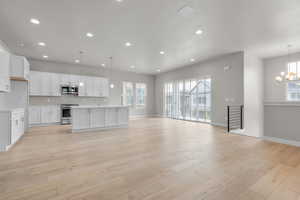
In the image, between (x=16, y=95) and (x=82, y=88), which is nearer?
(x=16, y=95)

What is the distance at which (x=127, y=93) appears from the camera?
9.69 meters

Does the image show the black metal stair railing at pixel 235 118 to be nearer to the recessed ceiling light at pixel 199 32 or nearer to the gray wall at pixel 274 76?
the gray wall at pixel 274 76

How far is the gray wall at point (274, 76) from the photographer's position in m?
6.28

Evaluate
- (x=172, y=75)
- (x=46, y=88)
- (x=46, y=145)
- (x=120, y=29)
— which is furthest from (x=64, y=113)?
(x=172, y=75)

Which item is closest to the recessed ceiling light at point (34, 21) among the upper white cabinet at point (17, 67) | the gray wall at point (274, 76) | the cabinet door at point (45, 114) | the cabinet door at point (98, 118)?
the upper white cabinet at point (17, 67)

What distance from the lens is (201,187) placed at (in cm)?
190

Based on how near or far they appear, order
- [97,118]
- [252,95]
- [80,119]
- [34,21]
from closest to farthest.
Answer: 1. [34,21]
2. [80,119]
3. [97,118]
4. [252,95]

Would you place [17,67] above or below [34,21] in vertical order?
below

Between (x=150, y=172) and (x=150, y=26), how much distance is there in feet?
11.4

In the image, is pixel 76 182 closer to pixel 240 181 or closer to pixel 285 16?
pixel 240 181

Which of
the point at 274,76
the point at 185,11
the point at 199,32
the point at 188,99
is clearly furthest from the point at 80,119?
the point at 274,76

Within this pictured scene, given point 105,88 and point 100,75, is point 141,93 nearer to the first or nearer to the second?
point 105,88

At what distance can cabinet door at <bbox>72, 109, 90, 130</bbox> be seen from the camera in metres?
5.19

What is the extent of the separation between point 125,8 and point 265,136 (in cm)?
612
